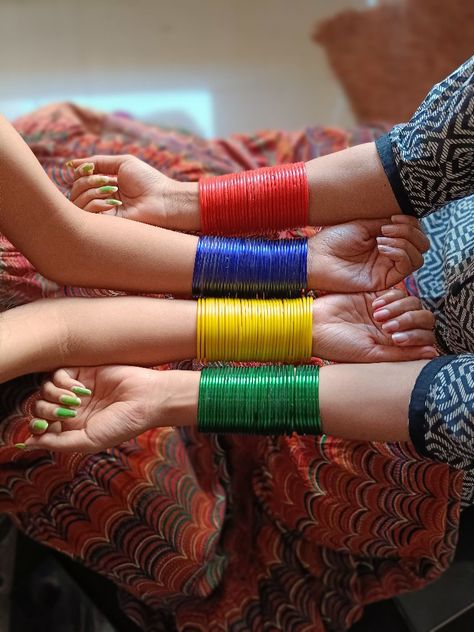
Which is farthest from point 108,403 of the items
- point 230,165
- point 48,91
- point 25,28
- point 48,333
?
point 25,28

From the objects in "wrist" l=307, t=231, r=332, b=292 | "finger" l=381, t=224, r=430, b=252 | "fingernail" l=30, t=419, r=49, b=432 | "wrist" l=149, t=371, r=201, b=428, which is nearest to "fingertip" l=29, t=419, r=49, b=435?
"fingernail" l=30, t=419, r=49, b=432

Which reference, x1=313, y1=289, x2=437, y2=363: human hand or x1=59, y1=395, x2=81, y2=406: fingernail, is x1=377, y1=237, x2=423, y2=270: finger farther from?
x1=59, y1=395, x2=81, y2=406: fingernail

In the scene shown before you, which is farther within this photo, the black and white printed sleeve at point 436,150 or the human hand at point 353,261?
the human hand at point 353,261

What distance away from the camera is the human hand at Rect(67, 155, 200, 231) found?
2.80 ft

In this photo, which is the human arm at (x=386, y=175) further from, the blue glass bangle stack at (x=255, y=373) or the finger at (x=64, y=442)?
the finger at (x=64, y=442)

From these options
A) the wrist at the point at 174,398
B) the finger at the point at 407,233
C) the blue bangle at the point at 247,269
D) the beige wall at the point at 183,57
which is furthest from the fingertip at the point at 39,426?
the beige wall at the point at 183,57

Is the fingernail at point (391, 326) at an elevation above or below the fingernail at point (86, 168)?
below

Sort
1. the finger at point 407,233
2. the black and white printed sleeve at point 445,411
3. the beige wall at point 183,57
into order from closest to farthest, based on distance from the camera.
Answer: the black and white printed sleeve at point 445,411 → the finger at point 407,233 → the beige wall at point 183,57

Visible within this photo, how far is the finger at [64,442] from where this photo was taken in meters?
0.76

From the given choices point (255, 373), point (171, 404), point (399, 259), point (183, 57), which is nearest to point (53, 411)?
point (171, 404)

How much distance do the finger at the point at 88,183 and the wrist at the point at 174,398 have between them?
0.25m

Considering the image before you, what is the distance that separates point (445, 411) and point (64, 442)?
42cm

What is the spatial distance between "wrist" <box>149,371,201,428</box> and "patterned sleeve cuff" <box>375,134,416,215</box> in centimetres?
32

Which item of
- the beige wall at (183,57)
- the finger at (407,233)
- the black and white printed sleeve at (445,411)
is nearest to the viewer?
the black and white printed sleeve at (445,411)
